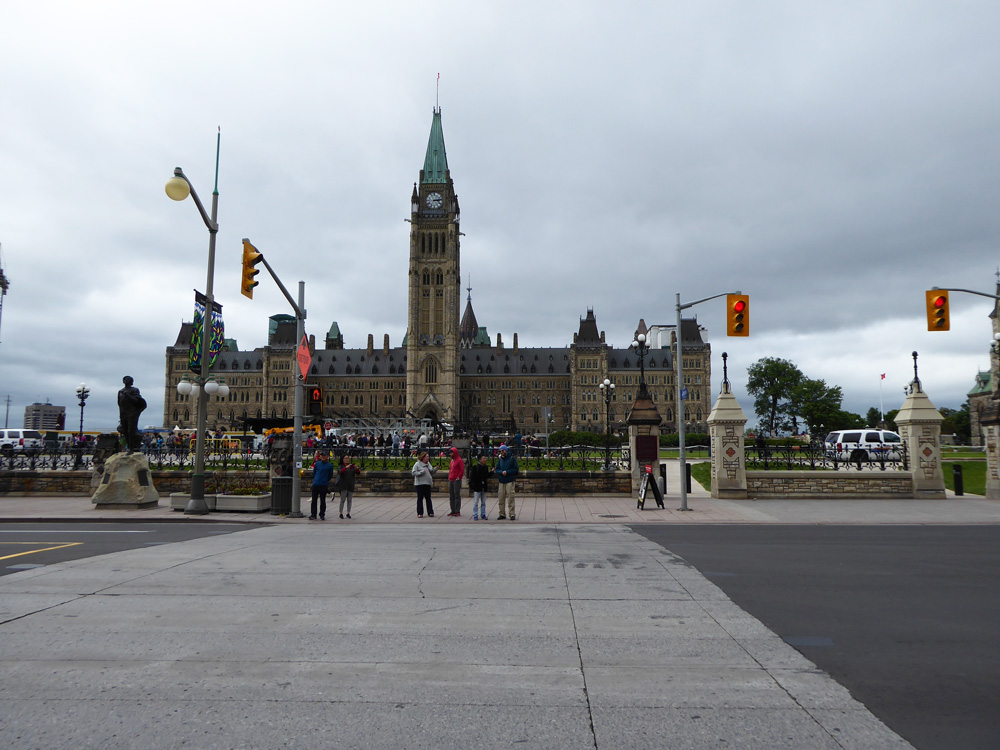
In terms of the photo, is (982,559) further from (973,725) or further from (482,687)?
(482,687)

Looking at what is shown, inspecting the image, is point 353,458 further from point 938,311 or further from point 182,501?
point 938,311

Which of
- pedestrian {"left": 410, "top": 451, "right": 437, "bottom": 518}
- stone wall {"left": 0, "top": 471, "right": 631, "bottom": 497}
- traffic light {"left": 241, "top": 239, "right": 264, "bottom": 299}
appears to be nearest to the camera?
traffic light {"left": 241, "top": 239, "right": 264, "bottom": 299}

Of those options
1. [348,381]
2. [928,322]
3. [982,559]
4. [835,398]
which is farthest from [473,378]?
[982,559]

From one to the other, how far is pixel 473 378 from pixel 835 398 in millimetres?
70325

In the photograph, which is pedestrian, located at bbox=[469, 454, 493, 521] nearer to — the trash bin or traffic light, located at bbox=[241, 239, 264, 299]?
the trash bin

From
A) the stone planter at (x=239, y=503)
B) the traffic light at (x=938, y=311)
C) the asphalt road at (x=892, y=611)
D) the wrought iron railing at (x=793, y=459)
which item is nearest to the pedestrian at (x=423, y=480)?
the stone planter at (x=239, y=503)

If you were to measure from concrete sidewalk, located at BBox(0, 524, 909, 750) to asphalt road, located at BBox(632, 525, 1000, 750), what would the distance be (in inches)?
13.9

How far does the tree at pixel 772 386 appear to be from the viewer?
349 ft

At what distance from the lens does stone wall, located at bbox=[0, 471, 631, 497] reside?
24.6m

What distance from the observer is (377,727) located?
13.7 ft

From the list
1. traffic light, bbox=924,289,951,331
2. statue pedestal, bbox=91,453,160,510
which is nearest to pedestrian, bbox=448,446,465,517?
statue pedestal, bbox=91,453,160,510

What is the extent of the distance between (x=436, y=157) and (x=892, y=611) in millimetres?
137210

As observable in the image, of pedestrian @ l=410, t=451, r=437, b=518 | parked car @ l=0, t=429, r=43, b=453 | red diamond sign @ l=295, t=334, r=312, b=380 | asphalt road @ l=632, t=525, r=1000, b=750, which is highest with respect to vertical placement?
red diamond sign @ l=295, t=334, r=312, b=380

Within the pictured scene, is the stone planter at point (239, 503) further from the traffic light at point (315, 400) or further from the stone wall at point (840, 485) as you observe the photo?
the stone wall at point (840, 485)
